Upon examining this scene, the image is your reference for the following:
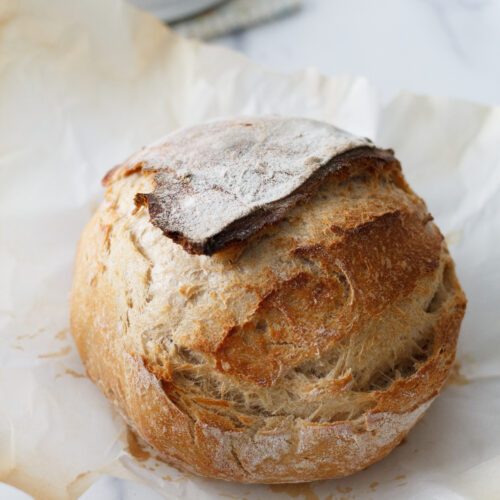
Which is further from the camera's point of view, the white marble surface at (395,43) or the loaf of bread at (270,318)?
the white marble surface at (395,43)

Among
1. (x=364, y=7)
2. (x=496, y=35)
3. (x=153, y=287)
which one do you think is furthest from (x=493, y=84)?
(x=153, y=287)

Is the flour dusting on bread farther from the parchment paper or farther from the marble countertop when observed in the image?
the marble countertop

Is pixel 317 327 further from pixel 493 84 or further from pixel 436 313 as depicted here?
pixel 493 84

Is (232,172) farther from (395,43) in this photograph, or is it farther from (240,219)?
(395,43)

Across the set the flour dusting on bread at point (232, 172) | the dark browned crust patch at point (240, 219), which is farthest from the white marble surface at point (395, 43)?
the dark browned crust patch at point (240, 219)

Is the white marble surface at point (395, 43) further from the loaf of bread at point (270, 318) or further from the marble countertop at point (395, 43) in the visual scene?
the loaf of bread at point (270, 318)

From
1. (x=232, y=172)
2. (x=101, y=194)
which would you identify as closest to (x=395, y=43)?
(x=101, y=194)
